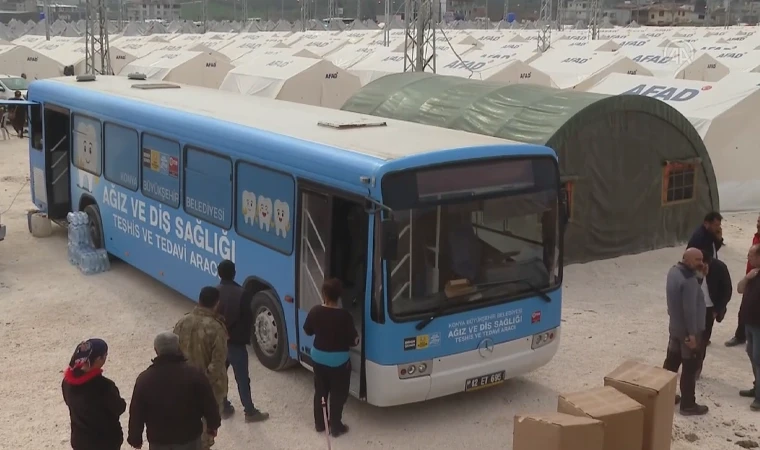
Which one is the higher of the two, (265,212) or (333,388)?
(265,212)

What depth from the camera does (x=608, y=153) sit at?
40.4ft

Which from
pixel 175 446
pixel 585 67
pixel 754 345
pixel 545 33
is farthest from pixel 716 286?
pixel 545 33

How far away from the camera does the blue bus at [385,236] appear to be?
6426 millimetres

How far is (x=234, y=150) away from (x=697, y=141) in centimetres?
831

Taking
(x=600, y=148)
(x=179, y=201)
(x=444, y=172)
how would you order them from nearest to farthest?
(x=444, y=172)
(x=179, y=201)
(x=600, y=148)

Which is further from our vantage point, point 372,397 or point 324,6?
point 324,6

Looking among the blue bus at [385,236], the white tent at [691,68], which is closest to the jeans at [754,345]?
the blue bus at [385,236]

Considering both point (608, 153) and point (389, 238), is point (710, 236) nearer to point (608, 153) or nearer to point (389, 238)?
point (608, 153)

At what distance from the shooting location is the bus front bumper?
21.3 ft

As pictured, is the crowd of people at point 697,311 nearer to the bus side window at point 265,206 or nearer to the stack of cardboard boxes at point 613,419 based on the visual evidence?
the stack of cardboard boxes at point 613,419

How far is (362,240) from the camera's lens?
663cm

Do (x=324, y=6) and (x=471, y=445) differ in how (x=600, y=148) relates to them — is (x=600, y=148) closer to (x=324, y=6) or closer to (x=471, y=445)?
(x=471, y=445)

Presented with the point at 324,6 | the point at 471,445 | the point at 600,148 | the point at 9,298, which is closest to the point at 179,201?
the point at 9,298

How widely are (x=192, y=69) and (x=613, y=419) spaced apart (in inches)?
1134
